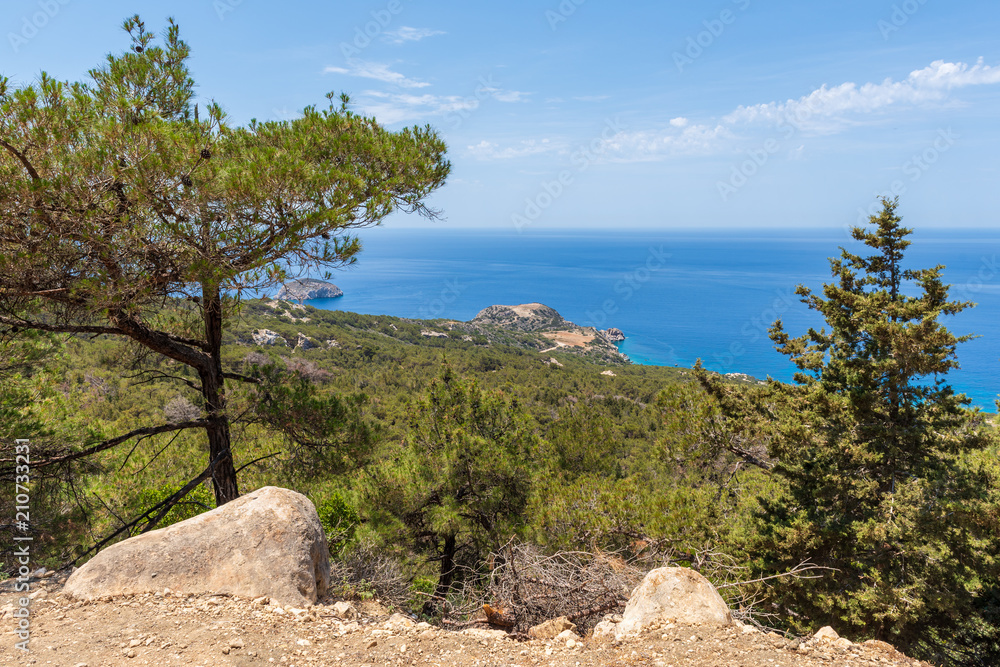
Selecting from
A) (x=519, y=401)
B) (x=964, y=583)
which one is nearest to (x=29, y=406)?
(x=519, y=401)

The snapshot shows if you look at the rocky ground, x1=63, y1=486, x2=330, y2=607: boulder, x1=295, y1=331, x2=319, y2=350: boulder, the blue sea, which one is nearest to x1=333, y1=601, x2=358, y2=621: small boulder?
the rocky ground

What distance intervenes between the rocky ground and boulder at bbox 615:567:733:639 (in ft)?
0.33

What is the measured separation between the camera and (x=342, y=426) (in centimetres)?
596

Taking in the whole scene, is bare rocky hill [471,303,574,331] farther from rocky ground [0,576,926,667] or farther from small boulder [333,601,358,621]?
rocky ground [0,576,926,667]

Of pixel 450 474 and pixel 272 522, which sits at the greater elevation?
pixel 272 522

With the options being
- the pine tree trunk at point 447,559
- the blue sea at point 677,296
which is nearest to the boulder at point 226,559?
the pine tree trunk at point 447,559

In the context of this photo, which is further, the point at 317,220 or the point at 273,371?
the point at 273,371

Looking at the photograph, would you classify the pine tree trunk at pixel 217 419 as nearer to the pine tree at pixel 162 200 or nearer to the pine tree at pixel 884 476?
the pine tree at pixel 162 200

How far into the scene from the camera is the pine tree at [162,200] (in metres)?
3.77

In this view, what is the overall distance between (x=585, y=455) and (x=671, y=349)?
72756mm

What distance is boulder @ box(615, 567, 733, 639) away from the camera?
3170 mm

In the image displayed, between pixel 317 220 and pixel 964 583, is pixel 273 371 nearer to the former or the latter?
pixel 317 220

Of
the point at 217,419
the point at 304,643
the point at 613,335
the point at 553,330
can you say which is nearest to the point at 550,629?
the point at 304,643

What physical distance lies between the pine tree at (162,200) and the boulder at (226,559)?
5.54ft
